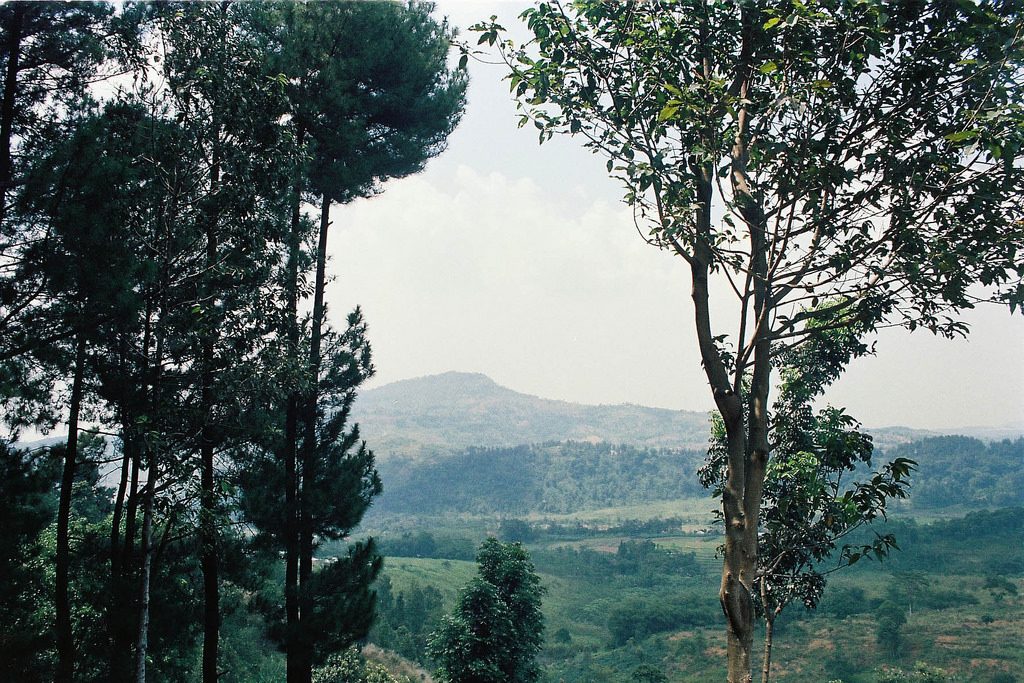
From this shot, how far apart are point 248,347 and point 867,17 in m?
6.58

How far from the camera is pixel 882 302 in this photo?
4395 mm

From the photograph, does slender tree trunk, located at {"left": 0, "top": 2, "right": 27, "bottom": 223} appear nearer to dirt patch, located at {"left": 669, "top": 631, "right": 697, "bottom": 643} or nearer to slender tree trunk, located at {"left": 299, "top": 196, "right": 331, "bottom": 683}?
slender tree trunk, located at {"left": 299, "top": 196, "right": 331, "bottom": 683}

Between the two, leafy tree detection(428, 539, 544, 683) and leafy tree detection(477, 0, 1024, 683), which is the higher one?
leafy tree detection(477, 0, 1024, 683)

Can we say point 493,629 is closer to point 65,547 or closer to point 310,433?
point 310,433

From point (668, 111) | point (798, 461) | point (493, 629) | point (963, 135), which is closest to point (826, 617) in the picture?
point (493, 629)

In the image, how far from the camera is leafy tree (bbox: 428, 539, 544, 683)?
15133 millimetres

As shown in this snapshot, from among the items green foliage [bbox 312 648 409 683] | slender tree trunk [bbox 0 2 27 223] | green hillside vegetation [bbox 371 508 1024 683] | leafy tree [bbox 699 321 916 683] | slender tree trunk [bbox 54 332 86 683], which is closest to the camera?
slender tree trunk [bbox 0 2 27 223]

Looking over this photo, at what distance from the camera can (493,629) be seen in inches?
603

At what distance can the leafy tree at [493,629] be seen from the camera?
1513 centimetres

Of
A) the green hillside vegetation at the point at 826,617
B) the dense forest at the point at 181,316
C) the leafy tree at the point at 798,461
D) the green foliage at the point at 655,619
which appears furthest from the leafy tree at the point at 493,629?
the green foliage at the point at 655,619

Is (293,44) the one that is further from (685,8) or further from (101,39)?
(685,8)

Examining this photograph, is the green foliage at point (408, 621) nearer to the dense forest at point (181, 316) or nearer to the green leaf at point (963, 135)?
the dense forest at point (181, 316)

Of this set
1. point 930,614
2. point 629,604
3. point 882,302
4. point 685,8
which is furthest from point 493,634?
point 629,604

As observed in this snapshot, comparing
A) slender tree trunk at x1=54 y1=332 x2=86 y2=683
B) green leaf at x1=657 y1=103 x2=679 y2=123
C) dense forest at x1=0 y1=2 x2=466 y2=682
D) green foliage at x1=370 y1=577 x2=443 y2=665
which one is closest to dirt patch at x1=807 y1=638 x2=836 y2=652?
green foliage at x1=370 y1=577 x2=443 y2=665
